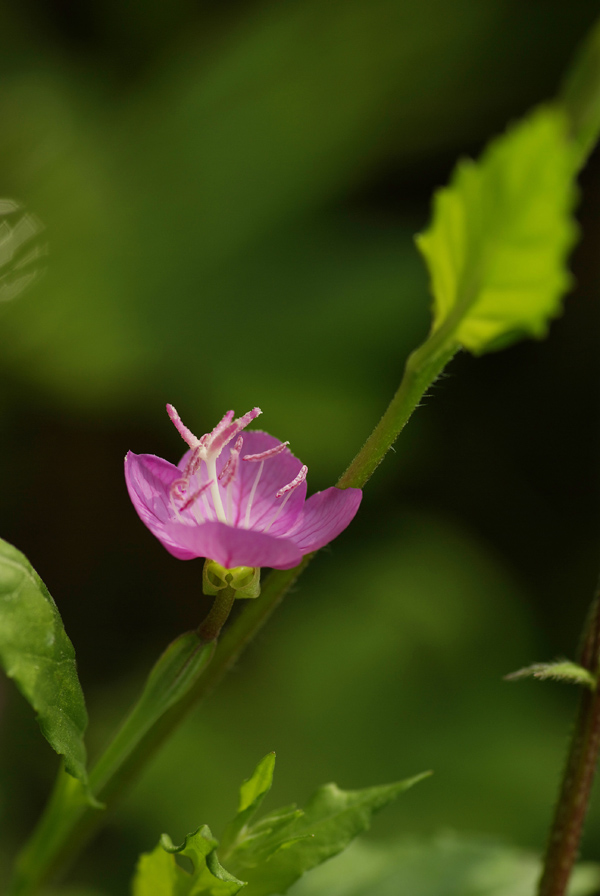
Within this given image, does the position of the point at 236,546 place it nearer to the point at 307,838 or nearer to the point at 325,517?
the point at 325,517

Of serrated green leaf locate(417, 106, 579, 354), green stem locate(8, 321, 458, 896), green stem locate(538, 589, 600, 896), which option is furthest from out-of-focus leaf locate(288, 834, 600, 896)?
serrated green leaf locate(417, 106, 579, 354)

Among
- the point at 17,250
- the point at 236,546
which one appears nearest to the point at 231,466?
the point at 236,546

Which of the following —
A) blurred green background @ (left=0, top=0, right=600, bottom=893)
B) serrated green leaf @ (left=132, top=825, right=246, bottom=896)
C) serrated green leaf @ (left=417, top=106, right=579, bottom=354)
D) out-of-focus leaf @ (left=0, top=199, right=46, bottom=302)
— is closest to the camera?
serrated green leaf @ (left=417, top=106, right=579, bottom=354)

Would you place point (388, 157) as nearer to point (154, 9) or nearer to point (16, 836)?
point (154, 9)

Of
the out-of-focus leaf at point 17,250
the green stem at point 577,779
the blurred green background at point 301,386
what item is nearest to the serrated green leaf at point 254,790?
the green stem at point 577,779

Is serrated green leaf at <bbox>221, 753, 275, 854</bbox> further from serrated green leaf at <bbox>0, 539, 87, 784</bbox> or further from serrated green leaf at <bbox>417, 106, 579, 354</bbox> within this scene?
serrated green leaf at <bbox>417, 106, 579, 354</bbox>
